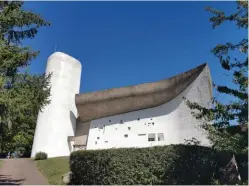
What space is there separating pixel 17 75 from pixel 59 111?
1002 inches

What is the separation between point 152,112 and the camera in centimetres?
3294

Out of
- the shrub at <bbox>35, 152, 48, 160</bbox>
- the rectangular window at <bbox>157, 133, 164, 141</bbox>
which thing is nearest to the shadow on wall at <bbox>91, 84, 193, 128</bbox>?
the rectangular window at <bbox>157, 133, 164, 141</bbox>

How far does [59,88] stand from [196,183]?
29338 millimetres

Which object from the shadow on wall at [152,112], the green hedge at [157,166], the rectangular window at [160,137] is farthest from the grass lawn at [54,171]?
the rectangular window at [160,137]

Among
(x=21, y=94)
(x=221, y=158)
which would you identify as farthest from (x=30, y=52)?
(x=221, y=158)

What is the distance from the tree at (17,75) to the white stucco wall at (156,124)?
20.6 m

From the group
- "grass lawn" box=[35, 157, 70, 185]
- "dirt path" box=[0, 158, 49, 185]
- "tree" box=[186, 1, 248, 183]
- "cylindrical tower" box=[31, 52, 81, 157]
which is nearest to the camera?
"tree" box=[186, 1, 248, 183]

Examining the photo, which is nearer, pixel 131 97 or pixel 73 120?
pixel 131 97

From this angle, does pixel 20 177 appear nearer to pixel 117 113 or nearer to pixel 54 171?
pixel 54 171

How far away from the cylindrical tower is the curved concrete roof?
212 centimetres

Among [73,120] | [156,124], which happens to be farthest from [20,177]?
[73,120]

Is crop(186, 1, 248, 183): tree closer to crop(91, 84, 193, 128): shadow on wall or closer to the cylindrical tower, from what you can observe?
crop(91, 84, 193, 128): shadow on wall

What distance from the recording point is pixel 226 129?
8.78 m

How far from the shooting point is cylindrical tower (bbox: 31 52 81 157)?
34.1 m
